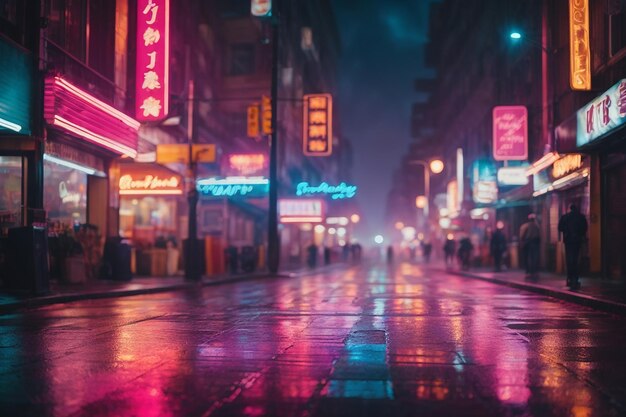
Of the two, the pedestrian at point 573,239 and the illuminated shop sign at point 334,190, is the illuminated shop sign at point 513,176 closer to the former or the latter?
the illuminated shop sign at point 334,190

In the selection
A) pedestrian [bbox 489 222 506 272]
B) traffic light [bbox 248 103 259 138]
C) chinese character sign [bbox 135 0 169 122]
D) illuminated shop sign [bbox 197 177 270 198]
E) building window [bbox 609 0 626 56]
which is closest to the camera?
building window [bbox 609 0 626 56]

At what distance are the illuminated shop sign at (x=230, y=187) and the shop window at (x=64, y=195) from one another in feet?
31.0

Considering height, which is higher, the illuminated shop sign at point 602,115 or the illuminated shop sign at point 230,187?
the illuminated shop sign at point 602,115

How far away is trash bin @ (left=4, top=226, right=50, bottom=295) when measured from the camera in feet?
48.5

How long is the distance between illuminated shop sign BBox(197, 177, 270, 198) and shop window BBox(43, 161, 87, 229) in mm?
9453

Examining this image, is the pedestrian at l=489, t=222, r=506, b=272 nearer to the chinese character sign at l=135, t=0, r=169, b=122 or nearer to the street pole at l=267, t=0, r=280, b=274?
the street pole at l=267, t=0, r=280, b=274

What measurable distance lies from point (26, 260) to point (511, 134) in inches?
923

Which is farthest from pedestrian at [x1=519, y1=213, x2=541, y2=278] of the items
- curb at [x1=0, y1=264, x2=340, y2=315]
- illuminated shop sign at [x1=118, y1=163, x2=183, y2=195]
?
Result: illuminated shop sign at [x1=118, y1=163, x2=183, y2=195]

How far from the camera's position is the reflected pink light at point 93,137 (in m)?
18.1

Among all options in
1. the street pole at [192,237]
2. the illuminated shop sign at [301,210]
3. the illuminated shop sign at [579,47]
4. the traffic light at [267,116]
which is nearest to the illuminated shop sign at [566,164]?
the illuminated shop sign at [579,47]

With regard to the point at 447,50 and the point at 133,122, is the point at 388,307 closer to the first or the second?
the point at 133,122

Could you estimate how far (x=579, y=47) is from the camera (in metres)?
20.4

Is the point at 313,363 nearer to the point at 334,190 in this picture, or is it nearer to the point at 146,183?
the point at 146,183

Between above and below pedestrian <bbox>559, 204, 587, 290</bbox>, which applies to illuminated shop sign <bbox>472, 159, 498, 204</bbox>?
above
